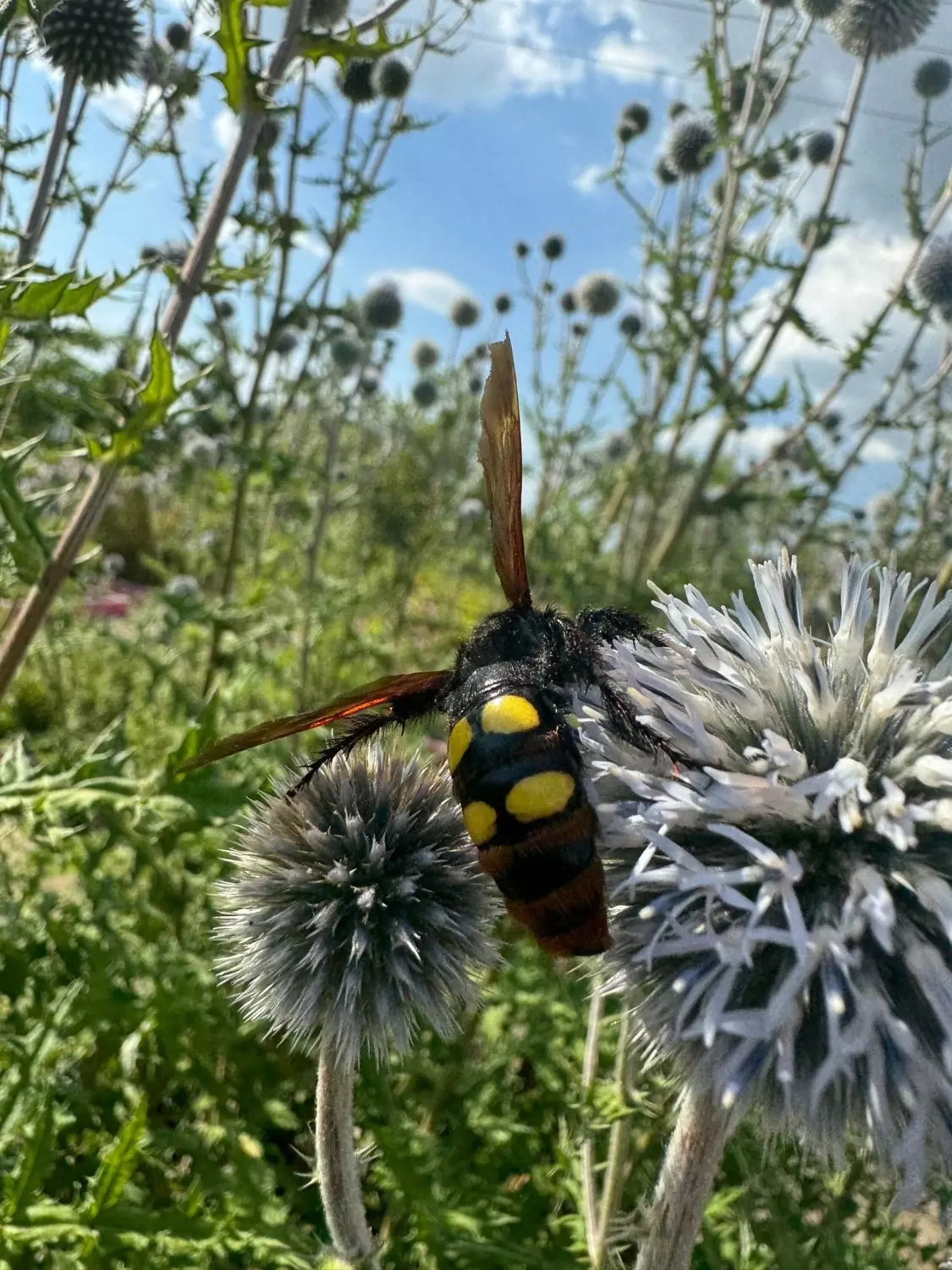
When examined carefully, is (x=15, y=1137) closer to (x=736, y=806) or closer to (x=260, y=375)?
(x=736, y=806)

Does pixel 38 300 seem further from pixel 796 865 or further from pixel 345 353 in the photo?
pixel 345 353

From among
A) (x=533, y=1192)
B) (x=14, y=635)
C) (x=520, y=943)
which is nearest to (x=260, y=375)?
(x=14, y=635)

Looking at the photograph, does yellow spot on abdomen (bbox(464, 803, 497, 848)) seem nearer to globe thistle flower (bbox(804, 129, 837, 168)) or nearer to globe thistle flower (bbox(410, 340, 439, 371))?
globe thistle flower (bbox(804, 129, 837, 168))

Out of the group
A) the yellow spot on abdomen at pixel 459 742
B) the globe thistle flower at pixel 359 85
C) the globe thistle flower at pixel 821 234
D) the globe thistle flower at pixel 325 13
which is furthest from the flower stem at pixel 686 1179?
the globe thistle flower at pixel 359 85

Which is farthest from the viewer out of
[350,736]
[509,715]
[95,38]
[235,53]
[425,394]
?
[425,394]

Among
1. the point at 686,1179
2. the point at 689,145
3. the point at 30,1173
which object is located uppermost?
the point at 689,145

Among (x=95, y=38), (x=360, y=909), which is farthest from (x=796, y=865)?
(x=95, y=38)

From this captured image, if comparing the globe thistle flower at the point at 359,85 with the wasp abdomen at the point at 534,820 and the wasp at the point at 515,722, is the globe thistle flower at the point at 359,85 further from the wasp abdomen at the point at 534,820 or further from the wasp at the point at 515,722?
the wasp abdomen at the point at 534,820
